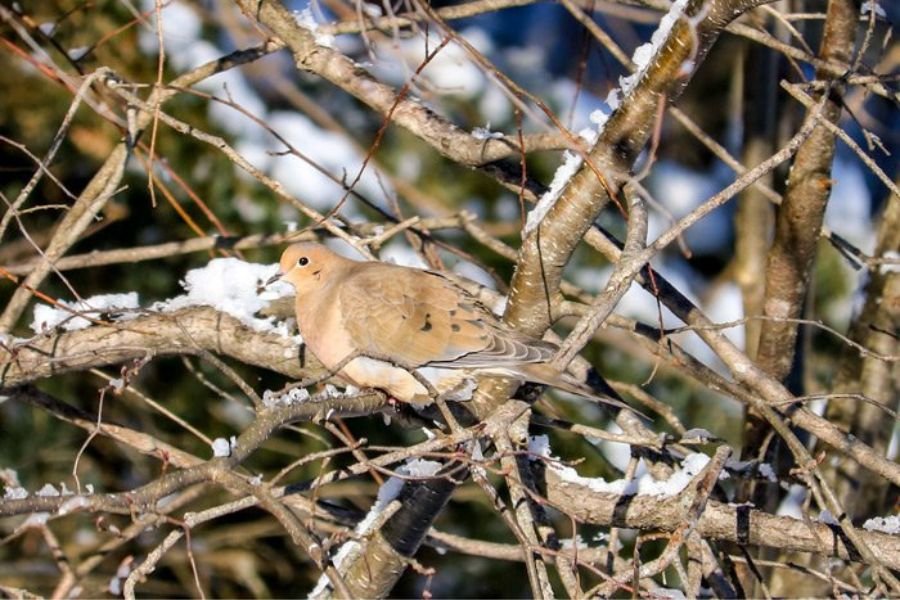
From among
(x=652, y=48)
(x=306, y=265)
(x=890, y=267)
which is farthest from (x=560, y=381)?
(x=890, y=267)

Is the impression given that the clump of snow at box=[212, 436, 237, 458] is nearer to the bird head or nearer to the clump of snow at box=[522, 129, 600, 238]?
the clump of snow at box=[522, 129, 600, 238]

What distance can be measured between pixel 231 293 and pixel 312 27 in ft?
2.45

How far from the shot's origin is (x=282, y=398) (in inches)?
100

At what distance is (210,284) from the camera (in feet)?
11.0

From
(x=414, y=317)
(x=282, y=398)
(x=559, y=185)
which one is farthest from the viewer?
(x=414, y=317)

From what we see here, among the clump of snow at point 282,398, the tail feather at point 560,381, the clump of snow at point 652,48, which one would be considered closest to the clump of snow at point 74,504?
the clump of snow at point 282,398

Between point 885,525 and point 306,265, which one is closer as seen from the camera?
point 885,525

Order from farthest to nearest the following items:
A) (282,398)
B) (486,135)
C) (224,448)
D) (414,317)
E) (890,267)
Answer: (890,267)
(414,317)
(486,135)
(282,398)
(224,448)

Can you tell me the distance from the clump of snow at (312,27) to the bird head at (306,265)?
0.67 meters

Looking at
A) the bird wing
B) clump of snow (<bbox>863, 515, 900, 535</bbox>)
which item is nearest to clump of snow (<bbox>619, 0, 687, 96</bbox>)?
the bird wing

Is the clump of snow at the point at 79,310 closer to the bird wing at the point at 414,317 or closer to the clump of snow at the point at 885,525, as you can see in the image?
the bird wing at the point at 414,317

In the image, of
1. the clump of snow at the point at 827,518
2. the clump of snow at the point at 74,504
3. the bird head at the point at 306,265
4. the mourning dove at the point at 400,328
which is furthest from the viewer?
the bird head at the point at 306,265

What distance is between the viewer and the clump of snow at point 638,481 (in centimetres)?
282

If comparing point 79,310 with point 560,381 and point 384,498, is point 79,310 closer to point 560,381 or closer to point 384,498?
point 384,498
